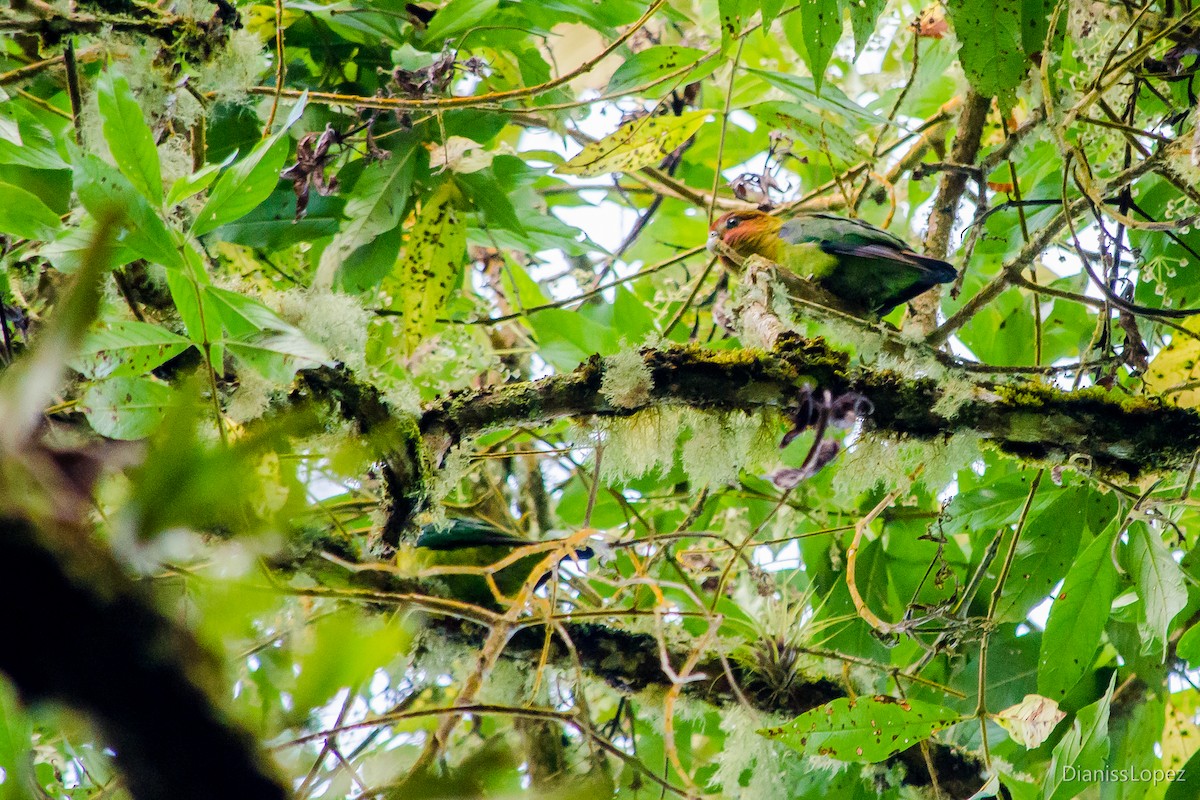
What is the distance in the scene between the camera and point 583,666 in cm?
235

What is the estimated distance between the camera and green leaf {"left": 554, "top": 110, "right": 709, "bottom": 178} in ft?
7.53

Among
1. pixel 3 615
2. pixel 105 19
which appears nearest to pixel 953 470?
pixel 3 615

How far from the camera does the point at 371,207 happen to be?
89.9 inches

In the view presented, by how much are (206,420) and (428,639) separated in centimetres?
90

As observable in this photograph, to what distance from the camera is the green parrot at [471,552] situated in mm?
2434

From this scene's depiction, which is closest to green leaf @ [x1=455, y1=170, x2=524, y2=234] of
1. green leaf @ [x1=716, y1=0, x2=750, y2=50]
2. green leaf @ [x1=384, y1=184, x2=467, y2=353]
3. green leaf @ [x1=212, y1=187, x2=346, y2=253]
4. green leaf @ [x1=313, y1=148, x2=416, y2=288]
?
green leaf @ [x1=384, y1=184, x2=467, y2=353]

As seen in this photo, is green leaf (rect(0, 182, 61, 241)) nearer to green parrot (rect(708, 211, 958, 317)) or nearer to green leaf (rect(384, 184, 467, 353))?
green leaf (rect(384, 184, 467, 353))

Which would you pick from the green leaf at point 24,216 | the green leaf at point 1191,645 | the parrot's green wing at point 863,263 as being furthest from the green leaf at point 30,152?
the green leaf at point 1191,645

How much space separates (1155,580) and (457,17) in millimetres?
2144

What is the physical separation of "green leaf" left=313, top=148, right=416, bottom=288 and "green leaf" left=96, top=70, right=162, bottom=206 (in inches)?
34.2

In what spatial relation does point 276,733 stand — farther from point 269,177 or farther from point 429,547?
point 429,547

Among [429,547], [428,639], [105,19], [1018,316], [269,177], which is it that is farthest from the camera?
[1018,316]

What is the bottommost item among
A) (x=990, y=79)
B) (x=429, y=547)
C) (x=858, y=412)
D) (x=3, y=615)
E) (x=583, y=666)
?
(x=583, y=666)

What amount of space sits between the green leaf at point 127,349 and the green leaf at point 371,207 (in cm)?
72
